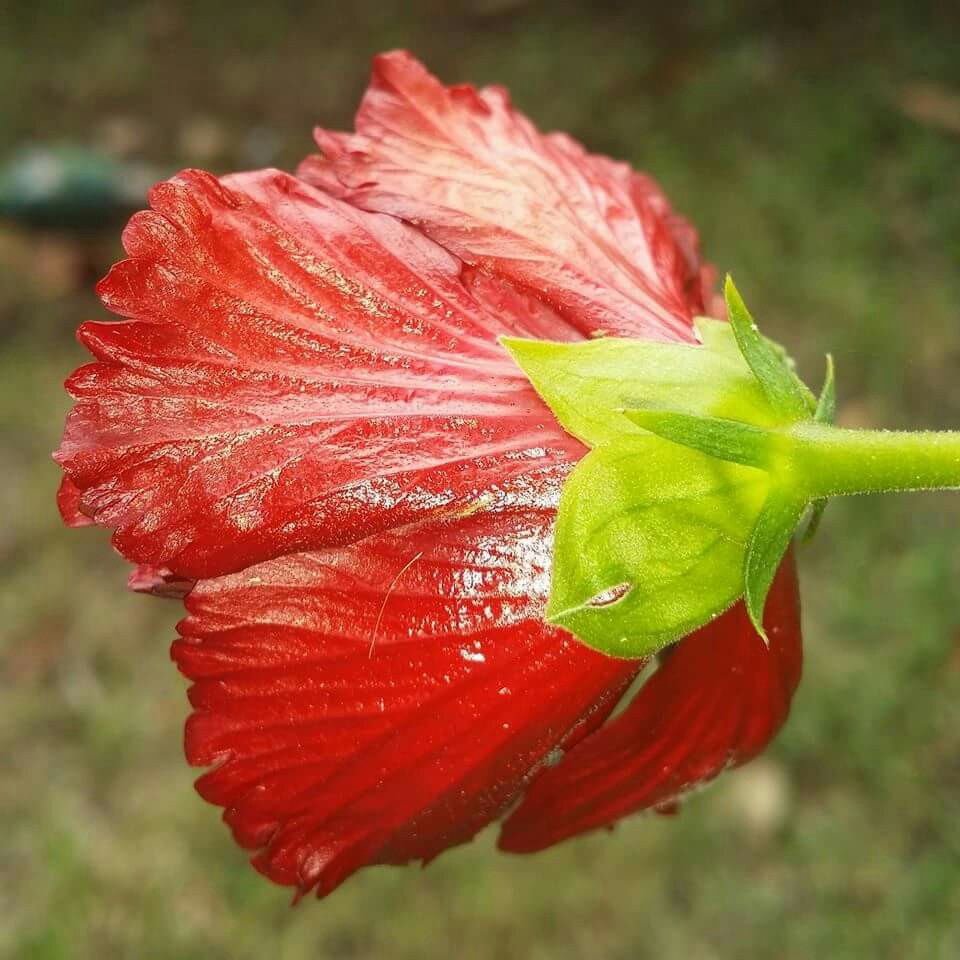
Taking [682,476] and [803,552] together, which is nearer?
[682,476]

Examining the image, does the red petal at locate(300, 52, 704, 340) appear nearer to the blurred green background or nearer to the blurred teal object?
the blurred green background

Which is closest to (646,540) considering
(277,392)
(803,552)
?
(277,392)

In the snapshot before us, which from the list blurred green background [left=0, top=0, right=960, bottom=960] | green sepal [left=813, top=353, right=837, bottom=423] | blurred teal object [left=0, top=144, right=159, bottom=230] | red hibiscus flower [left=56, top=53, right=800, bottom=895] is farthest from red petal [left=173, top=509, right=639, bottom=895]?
blurred teal object [left=0, top=144, right=159, bottom=230]

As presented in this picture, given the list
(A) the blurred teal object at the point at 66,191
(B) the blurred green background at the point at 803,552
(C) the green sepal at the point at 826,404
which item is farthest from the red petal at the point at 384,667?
(A) the blurred teal object at the point at 66,191

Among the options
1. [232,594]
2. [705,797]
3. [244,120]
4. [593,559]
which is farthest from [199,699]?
[244,120]

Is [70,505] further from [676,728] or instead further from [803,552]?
[803,552]
